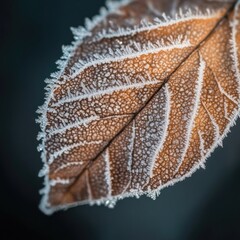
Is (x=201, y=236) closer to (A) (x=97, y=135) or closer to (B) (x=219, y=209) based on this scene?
(B) (x=219, y=209)

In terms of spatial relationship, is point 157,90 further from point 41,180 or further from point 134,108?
point 41,180

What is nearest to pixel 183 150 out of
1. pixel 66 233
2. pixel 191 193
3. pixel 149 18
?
pixel 149 18

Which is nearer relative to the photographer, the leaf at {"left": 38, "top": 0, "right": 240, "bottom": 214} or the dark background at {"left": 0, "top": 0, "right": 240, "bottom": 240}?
the leaf at {"left": 38, "top": 0, "right": 240, "bottom": 214}

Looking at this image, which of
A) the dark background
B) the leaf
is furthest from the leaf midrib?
the dark background

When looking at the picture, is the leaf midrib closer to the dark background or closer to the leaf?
the leaf

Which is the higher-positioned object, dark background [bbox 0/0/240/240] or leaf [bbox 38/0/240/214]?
leaf [bbox 38/0/240/214]

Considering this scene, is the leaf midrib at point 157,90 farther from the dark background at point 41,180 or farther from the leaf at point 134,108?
the dark background at point 41,180

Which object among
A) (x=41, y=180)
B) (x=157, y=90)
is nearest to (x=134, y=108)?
(x=157, y=90)
